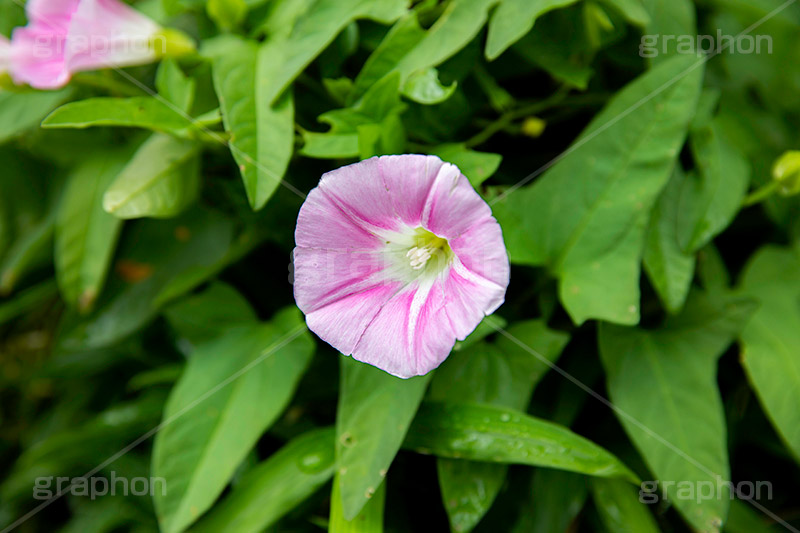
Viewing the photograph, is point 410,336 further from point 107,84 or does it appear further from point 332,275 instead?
point 107,84

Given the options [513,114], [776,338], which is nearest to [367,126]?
[513,114]

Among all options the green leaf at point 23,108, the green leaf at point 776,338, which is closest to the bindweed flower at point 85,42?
the green leaf at point 23,108

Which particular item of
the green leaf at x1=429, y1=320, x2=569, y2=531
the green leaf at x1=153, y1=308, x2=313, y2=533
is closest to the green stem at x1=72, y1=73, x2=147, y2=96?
the green leaf at x1=153, y1=308, x2=313, y2=533

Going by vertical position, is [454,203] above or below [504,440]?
above

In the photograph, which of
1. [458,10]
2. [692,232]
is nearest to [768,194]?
[692,232]

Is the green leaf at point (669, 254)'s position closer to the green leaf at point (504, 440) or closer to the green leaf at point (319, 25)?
the green leaf at point (504, 440)
